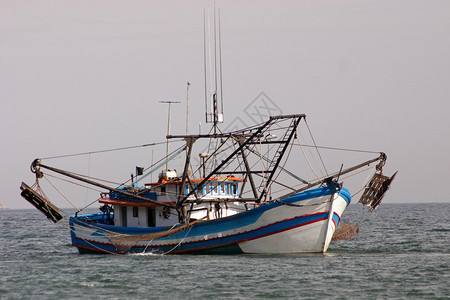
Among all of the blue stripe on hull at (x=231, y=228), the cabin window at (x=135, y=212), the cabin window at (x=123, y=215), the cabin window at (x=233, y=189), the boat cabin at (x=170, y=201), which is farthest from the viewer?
the cabin window at (x=123, y=215)

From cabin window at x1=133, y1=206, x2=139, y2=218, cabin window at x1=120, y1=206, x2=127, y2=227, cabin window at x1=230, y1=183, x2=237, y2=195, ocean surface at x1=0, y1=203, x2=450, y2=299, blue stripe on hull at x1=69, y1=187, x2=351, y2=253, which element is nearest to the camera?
ocean surface at x1=0, y1=203, x2=450, y2=299

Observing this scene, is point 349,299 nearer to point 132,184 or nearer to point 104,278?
point 104,278

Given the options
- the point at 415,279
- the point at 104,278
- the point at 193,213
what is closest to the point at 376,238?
the point at 193,213

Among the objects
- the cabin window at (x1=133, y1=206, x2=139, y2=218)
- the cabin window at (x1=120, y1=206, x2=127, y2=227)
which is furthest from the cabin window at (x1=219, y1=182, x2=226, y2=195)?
the cabin window at (x1=120, y1=206, x2=127, y2=227)

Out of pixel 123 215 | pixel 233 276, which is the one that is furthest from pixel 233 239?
pixel 123 215

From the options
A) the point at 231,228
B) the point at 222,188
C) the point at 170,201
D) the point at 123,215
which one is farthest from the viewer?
the point at 123,215

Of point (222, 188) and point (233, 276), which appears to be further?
point (222, 188)

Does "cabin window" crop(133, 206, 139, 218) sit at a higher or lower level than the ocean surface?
higher

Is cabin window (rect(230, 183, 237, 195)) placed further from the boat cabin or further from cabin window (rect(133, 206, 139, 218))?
cabin window (rect(133, 206, 139, 218))

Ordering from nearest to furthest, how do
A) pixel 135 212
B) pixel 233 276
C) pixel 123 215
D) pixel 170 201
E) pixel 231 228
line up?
1. pixel 233 276
2. pixel 231 228
3. pixel 170 201
4. pixel 135 212
5. pixel 123 215

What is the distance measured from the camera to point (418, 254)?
1303 inches

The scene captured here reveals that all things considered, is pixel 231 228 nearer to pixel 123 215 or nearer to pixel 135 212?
pixel 135 212

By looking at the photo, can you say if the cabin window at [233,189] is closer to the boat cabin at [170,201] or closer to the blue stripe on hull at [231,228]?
the boat cabin at [170,201]

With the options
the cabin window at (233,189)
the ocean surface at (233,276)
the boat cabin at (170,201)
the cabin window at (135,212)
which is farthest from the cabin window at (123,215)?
the cabin window at (233,189)
